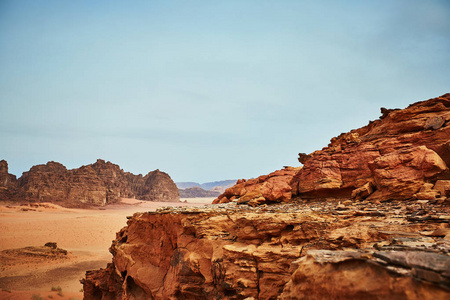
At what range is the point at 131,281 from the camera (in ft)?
35.8

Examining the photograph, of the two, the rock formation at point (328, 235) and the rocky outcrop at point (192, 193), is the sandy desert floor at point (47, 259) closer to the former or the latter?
the rock formation at point (328, 235)

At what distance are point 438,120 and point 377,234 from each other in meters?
6.88

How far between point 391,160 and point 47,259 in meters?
30.1

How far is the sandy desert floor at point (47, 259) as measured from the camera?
726 inches

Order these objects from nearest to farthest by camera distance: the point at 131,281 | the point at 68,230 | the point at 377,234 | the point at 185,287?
the point at 377,234
the point at 185,287
the point at 131,281
the point at 68,230

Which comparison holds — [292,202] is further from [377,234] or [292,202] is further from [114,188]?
[114,188]

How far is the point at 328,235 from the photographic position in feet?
19.0

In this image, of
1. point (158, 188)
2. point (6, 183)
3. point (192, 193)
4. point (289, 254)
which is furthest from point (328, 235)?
point (192, 193)

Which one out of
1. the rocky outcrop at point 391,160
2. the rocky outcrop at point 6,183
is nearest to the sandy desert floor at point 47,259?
the rocky outcrop at point 6,183

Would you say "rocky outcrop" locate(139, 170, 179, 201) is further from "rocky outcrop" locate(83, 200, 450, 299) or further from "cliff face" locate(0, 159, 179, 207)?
"rocky outcrop" locate(83, 200, 450, 299)

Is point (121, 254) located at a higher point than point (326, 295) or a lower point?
lower

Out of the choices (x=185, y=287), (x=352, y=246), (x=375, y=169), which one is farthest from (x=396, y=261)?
(x=375, y=169)

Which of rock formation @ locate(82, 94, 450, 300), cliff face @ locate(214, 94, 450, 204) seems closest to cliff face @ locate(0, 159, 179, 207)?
rock formation @ locate(82, 94, 450, 300)

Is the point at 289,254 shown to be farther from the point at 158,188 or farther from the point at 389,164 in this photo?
the point at 158,188
